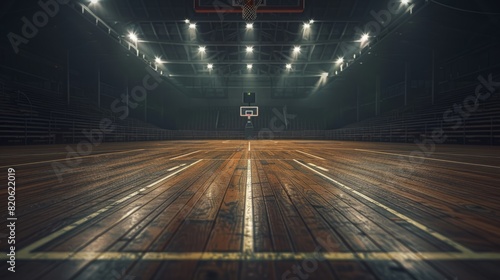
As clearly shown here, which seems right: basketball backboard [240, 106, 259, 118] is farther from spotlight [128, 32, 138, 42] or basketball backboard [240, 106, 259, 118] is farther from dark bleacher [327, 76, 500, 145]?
spotlight [128, 32, 138, 42]

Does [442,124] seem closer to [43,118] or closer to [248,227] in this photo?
[248,227]

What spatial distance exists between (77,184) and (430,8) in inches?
767

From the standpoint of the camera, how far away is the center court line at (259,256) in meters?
1.65

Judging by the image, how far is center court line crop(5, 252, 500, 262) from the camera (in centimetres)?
165

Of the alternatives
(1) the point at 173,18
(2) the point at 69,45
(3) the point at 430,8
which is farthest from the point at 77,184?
(2) the point at 69,45

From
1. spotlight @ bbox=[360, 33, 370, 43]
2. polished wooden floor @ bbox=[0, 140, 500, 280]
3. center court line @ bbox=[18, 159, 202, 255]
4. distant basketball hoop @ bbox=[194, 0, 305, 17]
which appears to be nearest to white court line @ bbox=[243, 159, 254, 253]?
polished wooden floor @ bbox=[0, 140, 500, 280]

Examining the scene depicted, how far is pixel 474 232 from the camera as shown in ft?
6.70

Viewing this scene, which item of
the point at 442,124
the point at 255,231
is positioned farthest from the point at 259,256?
the point at 442,124

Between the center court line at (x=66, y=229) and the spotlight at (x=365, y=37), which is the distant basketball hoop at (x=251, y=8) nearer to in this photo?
the center court line at (x=66, y=229)

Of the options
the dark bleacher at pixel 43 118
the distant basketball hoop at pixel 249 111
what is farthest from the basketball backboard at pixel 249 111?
the dark bleacher at pixel 43 118

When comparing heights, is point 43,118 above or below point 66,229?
above

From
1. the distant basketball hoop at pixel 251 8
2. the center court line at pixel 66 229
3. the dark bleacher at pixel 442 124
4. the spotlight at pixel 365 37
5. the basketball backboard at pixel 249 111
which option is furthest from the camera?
the basketball backboard at pixel 249 111

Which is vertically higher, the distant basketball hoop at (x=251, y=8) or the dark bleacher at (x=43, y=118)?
the distant basketball hoop at (x=251, y=8)

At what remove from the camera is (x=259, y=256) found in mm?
1678
